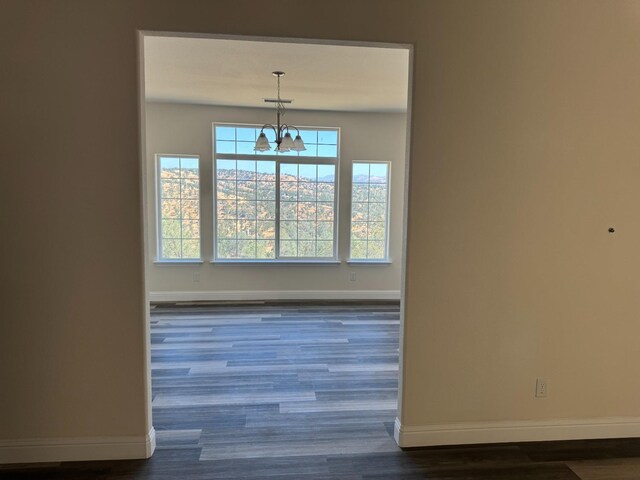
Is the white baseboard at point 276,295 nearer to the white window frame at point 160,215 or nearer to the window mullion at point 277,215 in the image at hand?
the white window frame at point 160,215

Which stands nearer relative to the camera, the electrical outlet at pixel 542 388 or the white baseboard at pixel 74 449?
the white baseboard at pixel 74 449

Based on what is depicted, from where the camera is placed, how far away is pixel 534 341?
2275mm

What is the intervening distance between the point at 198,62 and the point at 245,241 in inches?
104

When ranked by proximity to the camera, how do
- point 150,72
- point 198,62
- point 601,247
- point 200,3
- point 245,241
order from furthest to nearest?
point 245,241, point 150,72, point 198,62, point 601,247, point 200,3

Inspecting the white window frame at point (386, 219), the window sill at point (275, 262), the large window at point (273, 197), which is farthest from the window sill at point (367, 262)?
the large window at point (273, 197)

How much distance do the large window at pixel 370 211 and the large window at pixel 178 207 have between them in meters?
2.20

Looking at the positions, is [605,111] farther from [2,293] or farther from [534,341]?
[2,293]

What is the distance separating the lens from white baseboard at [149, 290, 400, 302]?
545cm

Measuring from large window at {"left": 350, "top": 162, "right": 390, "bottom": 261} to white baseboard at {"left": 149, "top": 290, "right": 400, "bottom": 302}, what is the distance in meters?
0.52

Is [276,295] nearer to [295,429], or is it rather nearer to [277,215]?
[277,215]

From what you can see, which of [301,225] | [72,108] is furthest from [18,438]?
[301,225]

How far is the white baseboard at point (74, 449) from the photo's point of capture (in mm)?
2078

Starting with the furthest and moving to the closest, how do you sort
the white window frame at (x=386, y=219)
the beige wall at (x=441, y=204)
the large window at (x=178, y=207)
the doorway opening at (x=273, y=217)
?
1. the white window frame at (x=386, y=219)
2. the large window at (x=178, y=207)
3. the doorway opening at (x=273, y=217)
4. the beige wall at (x=441, y=204)

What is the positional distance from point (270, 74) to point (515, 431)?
3458mm
